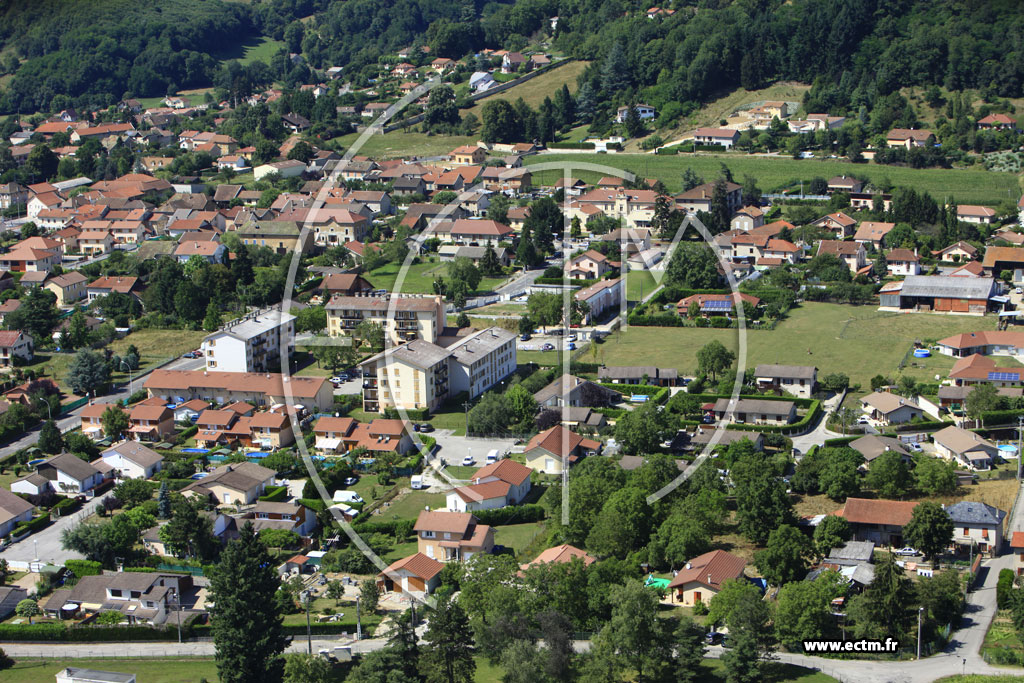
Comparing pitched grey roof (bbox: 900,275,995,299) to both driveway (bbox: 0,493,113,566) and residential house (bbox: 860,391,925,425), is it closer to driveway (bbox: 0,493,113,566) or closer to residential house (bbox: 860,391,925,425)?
residential house (bbox: 860,391,925,425)

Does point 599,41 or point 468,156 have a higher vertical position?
point 599,41

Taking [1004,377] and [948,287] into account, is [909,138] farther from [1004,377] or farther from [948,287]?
[1004,377]

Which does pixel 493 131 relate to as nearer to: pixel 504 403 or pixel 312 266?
pixel 312 266

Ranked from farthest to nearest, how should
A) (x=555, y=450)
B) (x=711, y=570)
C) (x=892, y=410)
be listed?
1. (x=892, y=410)
2. (x=555, y=450)
3. (x=711, y=570)

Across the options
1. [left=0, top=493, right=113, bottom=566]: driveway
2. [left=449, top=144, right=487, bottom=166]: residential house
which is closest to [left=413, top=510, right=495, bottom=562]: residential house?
[left=0, top=493, right=113, bottom=566]: driveway

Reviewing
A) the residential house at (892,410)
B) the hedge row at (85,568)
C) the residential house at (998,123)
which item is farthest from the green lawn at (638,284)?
the residential house at (998,123)

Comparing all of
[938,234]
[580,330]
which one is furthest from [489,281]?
[938,234]

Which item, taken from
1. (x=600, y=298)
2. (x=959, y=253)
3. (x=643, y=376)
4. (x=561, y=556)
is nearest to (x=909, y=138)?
(x=959, y=253)

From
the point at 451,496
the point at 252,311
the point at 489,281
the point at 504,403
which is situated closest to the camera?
the point at 451,496
